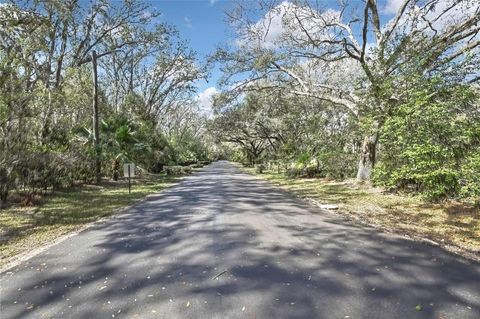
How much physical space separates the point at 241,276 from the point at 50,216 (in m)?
6.51

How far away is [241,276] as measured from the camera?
13.6 ft

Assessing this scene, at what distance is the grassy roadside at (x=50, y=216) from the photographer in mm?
6207

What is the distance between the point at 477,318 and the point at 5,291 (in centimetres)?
496

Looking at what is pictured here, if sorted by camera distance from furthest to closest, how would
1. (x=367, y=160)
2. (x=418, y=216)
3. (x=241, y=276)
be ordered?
(x=367, y=160) < (x=418, y=216) < (x=241, y=276)

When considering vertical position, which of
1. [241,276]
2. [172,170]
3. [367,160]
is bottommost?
[241,276]

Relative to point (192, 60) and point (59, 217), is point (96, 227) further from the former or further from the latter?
point (192, 60)

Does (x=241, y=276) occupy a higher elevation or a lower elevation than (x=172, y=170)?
lower

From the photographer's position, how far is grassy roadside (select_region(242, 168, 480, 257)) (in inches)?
241

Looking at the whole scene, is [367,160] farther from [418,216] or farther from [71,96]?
[71,96]

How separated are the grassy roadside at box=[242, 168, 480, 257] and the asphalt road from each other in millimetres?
785

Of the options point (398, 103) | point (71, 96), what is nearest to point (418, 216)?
point (398, 103)

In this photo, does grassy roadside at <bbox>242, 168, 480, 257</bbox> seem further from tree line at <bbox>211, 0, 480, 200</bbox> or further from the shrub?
the shrub

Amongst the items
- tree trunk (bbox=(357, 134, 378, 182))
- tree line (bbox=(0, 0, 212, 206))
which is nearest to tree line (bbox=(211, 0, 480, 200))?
tree trunk (bbox=(357, 134, 378, 182))

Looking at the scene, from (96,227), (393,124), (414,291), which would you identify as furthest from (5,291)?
(393,124)
